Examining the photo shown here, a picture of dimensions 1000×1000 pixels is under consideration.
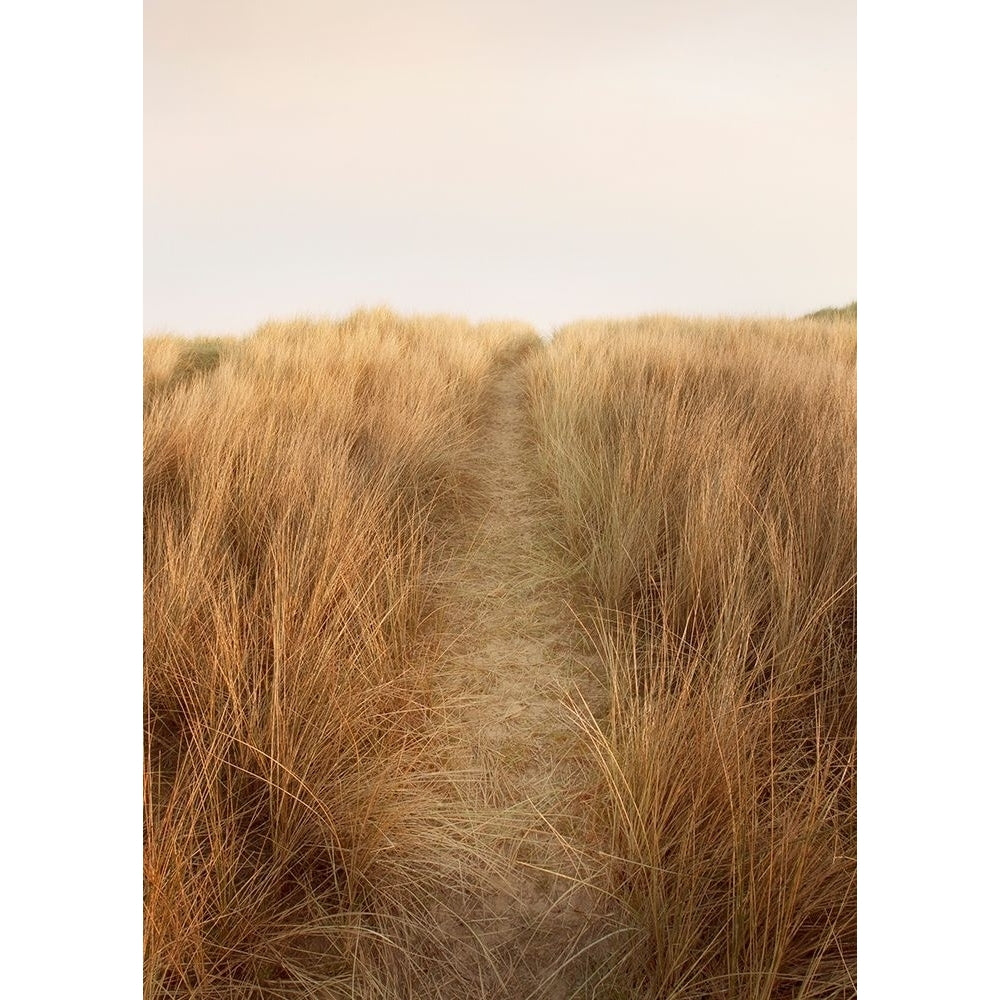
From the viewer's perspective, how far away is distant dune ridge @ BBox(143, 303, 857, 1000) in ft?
3.25

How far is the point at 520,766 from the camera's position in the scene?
4.98ft

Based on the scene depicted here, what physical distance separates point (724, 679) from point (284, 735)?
875 millimetres

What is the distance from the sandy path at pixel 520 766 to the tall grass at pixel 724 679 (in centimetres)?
10

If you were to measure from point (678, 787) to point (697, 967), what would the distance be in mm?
262

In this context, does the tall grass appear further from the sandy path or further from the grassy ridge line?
the grassy ridge line

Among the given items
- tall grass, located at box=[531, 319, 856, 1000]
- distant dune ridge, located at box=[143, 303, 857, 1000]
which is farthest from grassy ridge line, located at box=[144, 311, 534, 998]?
tall grass, located at box=[531, 319, 856, 1000]

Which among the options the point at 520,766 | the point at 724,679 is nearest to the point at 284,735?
the point at 520,766

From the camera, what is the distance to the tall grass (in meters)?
0.97

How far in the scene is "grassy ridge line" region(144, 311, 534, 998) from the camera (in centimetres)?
100

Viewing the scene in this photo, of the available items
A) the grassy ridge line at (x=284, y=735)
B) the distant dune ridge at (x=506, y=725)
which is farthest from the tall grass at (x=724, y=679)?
the grassy ridge line at (x=284, y=735)
